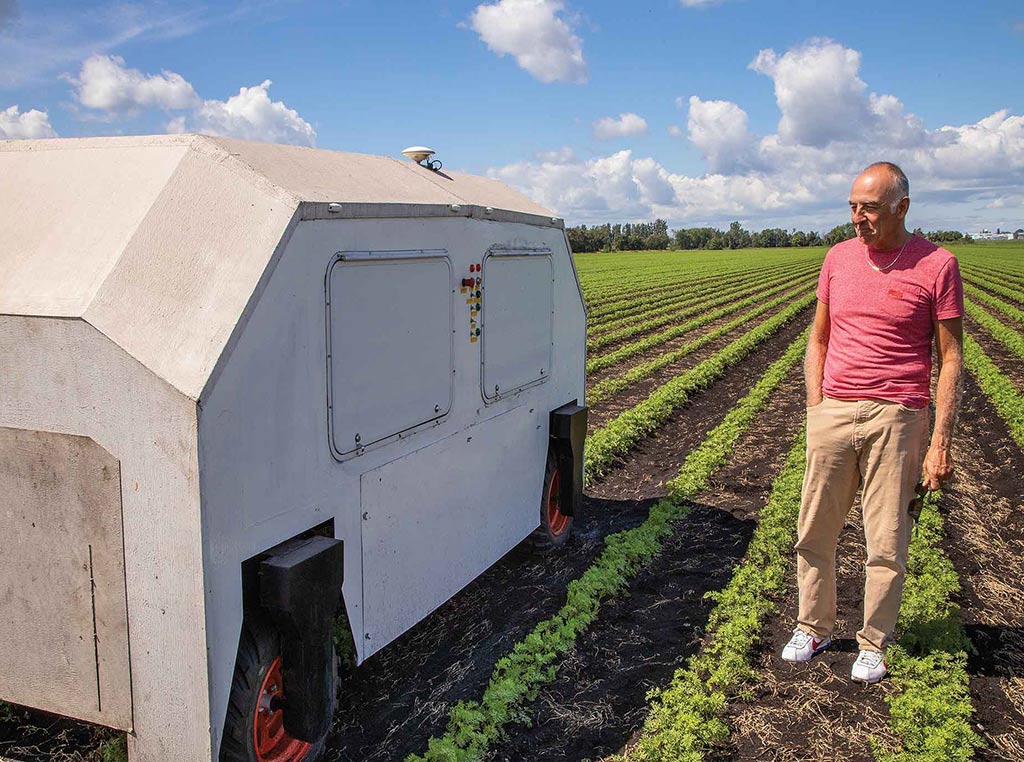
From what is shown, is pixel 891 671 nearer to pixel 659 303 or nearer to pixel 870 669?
pixel 870 669

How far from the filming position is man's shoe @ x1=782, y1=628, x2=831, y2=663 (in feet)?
15.5

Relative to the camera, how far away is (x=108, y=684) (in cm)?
327

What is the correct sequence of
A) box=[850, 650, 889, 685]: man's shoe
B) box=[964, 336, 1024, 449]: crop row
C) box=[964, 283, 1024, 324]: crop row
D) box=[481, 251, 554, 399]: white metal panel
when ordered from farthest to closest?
box=[964, 283, 1024, 324]: crop row
box=[964, 336, 1024, 449]: crop row
box=[481, 251, 554, 399]: white metal panel
box=[850, 650, 889, 685]: man's shoe

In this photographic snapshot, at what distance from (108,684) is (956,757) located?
3464 millimetres

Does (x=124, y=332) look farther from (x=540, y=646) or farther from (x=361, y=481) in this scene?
(x=540, y=646)

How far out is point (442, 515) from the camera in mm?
4660

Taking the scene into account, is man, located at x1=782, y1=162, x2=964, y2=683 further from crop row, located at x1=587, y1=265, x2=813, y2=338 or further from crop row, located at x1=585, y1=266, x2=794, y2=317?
crop row, located at x1=585, y1=266, x2=794, y2=317

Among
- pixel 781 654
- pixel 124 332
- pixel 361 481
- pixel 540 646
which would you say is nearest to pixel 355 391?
pixel 361 481

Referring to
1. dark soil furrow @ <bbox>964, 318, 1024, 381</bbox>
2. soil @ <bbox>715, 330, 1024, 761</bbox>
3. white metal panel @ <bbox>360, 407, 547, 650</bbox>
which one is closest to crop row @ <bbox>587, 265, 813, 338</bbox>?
dark soil furrow @ <bbox>964, 318, 1024, 381</bbox>

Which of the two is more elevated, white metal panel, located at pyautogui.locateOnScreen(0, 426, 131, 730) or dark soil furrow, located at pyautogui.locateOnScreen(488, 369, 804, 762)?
white metal panel, located at pyautogui.locateOnScreen(0, 426, 131, 730)

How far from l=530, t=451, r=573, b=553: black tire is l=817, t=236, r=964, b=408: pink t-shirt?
228 centimetres

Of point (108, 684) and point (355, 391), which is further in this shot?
point (355, 391)

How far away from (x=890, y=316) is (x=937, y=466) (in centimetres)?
72

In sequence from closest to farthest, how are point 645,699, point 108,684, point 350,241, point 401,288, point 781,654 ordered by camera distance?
point 108,684
point 350,241
point 401,288
point 645,699
point 781,654
